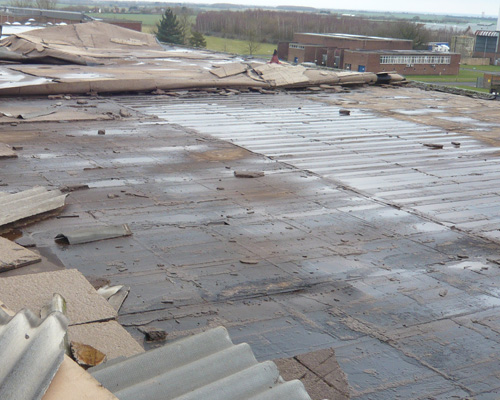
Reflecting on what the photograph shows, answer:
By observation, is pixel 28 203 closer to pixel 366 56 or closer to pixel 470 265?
pixel 470 265

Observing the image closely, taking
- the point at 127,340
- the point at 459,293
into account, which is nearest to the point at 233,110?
the point at 459,293

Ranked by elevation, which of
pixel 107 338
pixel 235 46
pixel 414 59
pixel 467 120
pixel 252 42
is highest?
pixel 252 42

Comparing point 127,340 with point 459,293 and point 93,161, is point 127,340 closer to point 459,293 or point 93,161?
point 459,293

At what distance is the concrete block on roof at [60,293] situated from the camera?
5043mm

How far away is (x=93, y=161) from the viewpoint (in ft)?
35.2

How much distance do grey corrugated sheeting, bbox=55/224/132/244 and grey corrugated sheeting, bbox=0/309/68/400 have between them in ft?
11.8

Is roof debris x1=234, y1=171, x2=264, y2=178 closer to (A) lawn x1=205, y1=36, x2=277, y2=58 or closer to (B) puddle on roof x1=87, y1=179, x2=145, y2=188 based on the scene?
(B) puddle on roof x1=87, y1=179, x2=145, y2=188

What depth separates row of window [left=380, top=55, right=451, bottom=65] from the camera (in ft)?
207

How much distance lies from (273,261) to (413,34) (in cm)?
9032

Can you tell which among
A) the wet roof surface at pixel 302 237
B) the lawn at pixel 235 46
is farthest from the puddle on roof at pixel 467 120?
the lawn at pixel 235 46

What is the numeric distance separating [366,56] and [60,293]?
188 ft

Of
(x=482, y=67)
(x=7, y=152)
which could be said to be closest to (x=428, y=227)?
(x=7, y=152)

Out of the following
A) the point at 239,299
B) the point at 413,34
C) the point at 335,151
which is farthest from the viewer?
the point at 413,34

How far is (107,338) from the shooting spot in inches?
187
